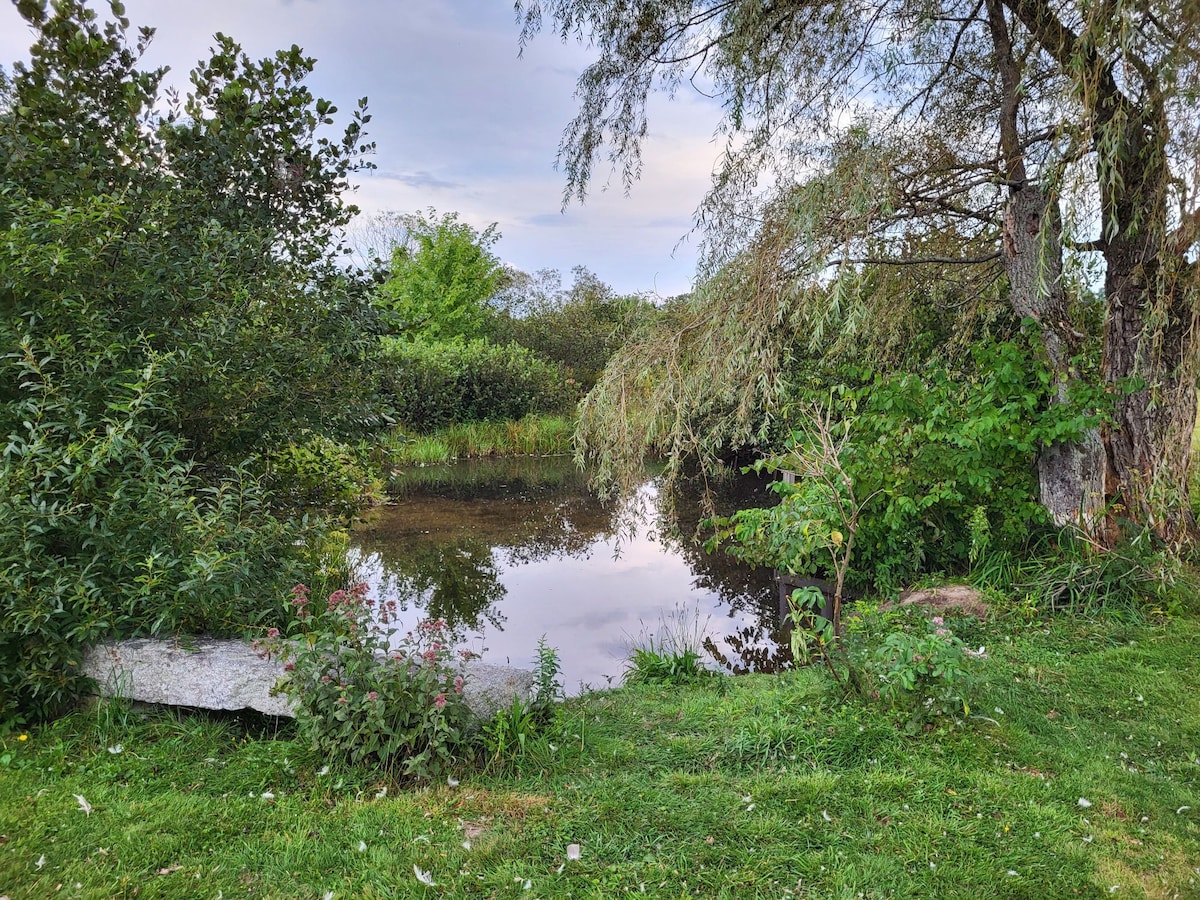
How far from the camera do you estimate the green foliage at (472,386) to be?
53.3ft

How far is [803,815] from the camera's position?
241cm

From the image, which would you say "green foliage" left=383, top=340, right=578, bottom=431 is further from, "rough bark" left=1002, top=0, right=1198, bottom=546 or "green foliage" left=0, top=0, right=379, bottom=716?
"rough bark" left=1002, top=0, right=1198, bottom=546

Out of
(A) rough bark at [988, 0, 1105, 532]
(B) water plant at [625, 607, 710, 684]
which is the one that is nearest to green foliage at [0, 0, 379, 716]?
(B) water plant at [625, 607, 710, 684]

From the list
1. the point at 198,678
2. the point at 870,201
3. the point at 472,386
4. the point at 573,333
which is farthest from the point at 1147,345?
the point at 573,333

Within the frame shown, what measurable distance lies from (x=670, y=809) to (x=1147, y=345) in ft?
13.6

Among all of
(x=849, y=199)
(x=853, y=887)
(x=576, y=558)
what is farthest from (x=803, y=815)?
(x=576, y=558)

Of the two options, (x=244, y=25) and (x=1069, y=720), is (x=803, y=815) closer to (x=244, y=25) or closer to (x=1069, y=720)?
(x=1069, y=720)

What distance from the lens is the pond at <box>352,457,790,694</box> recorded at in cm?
561

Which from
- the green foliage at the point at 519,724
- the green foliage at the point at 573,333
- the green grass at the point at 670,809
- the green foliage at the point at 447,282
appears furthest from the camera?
the green foliage at the point at 447,282

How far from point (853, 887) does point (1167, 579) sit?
353 centimetres

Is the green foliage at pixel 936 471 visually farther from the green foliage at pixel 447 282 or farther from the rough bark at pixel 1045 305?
the green foliage at pixel 447 282

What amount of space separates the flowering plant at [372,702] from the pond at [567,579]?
1931 millimetres

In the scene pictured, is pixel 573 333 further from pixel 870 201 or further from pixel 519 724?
pixel 519 724

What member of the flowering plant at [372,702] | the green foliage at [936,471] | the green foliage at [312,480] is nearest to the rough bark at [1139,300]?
the green foliage at [936,471]
